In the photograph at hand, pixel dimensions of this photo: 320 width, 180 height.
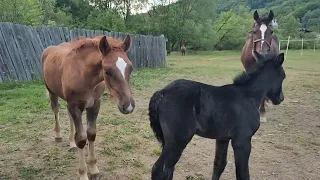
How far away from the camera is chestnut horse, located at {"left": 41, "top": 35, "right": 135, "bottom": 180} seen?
10.1 feet

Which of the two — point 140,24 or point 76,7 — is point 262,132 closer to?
point 140,24

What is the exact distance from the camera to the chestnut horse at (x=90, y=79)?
307 centimetres

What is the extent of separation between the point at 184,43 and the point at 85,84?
3882 cm

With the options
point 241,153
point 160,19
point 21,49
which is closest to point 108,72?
point 241,153

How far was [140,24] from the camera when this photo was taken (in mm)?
39406

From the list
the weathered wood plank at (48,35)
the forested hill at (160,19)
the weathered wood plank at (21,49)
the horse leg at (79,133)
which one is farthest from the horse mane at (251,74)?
the forested hill at (160,19)

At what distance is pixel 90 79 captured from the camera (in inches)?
137

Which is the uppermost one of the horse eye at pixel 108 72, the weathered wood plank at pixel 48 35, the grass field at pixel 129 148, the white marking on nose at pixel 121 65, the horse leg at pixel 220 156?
the weathered wood plank at pixel 48 35

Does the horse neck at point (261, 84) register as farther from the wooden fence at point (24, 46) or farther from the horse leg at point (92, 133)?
the wooden fence at point (24, 46)

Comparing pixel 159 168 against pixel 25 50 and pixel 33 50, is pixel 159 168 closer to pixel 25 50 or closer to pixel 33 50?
pixel 25 50

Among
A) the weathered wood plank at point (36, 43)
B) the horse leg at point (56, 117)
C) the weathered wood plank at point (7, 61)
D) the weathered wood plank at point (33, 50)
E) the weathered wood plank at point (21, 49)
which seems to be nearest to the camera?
the horse leg at point (56, 117)

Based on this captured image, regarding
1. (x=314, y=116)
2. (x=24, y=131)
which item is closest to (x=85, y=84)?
(x=24, y=131)

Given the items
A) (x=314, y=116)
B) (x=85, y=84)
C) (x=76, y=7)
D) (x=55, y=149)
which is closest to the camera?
(x=85, y=84)

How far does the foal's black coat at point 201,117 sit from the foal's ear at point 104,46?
66 cm
